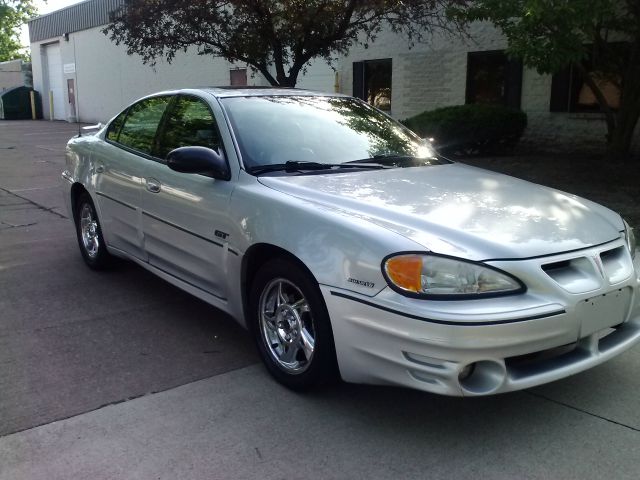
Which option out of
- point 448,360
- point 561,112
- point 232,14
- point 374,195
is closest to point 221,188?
point 374,195

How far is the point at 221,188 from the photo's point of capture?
4.07 m

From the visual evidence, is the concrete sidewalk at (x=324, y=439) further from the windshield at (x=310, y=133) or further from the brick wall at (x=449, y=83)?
the brick wall at (x=449, y=83)

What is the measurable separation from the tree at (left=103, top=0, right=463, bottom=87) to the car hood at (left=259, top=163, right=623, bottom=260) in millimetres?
6176

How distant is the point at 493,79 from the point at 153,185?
11.1m

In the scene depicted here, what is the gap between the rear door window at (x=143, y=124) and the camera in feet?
17.0

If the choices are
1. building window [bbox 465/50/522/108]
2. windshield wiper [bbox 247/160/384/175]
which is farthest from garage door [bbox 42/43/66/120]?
windshield wiper [bbox 247/160/384/175]

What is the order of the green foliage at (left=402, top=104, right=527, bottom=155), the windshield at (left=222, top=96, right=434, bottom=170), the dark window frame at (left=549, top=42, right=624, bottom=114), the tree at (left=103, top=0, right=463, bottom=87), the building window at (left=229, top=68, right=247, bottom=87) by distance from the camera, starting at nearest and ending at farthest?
the windshield at (left=222, top=96, right=434, bottom=170), the tree at (left=103, top=0, right=463, bottom=87), the green foliage at (left=402, top=104, right=527, bottom=155), the dark window frame at (left=549, top=42, right=624, bottom=114), the building window at (left=229, top=68, right=247, bottom=87)

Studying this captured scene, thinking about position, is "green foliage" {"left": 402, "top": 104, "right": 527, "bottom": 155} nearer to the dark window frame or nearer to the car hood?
the dark window frame

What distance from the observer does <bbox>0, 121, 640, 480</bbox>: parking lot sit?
9.82 ft

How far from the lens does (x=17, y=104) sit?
34.3m

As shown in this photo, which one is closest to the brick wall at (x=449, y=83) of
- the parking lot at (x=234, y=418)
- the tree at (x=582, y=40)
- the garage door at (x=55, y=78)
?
the tree at (x=582, y=40)

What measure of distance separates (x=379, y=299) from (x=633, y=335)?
147 centimetres

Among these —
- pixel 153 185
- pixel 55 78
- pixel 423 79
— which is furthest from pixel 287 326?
pixel 55 78

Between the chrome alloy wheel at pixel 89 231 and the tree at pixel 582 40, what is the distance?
4.69 meters
